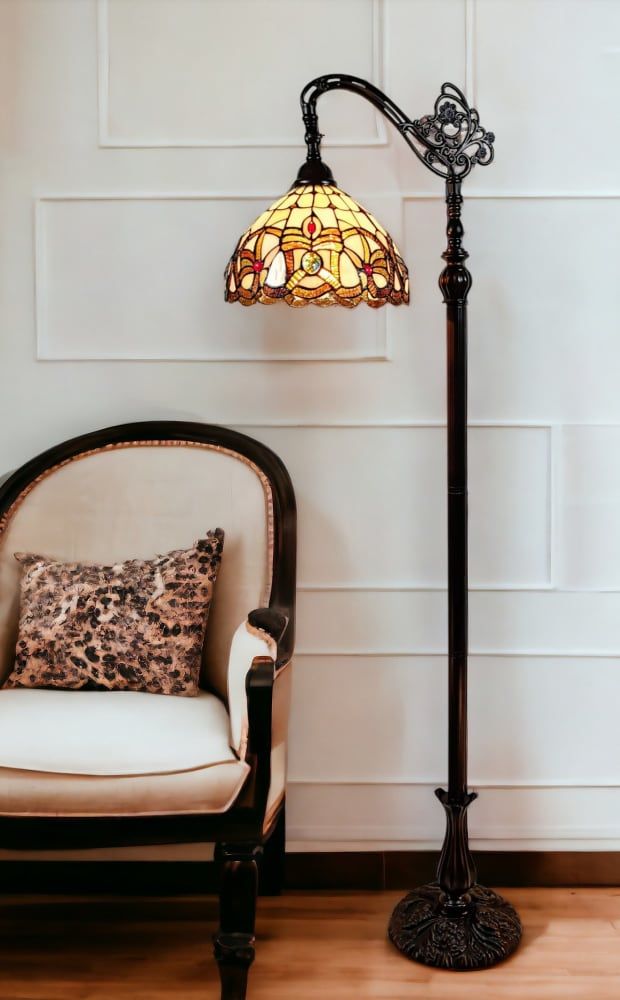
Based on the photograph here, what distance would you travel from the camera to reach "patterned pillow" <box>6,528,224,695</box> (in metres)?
1.80

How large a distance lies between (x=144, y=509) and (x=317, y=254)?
2.49ft

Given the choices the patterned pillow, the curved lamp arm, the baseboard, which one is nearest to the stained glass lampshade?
the curved lamp arm

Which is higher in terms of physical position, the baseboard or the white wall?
the white wall

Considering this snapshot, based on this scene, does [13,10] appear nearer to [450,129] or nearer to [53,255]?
[53,255]

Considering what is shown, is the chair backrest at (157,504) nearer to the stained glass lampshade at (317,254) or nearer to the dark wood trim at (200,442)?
the dark wood trim at (200,442)

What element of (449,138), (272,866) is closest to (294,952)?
(272,866)

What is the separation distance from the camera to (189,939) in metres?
1.90

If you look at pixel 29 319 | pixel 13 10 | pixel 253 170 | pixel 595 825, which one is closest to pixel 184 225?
pixel 253 170

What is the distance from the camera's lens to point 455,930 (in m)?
1.80

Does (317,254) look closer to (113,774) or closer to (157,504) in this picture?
(157,504)

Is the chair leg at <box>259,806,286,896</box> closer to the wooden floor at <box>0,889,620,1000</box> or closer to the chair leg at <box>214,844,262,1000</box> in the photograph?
the wooden floor at <box>0,889,620,1000</box>

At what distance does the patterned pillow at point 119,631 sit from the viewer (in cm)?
180

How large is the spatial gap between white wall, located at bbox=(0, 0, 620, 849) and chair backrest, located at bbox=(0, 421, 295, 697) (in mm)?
135

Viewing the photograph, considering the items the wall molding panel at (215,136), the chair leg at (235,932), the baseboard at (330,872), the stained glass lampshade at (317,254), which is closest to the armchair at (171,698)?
the chair leg at (235,932)
